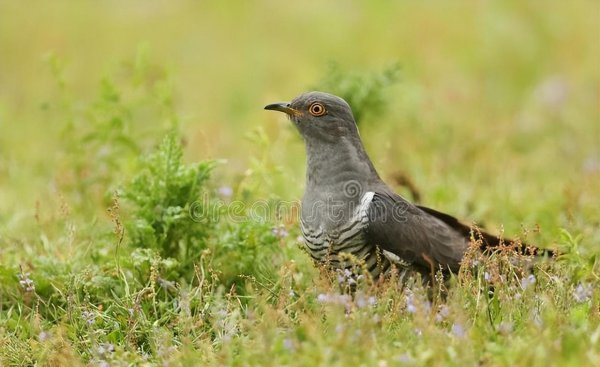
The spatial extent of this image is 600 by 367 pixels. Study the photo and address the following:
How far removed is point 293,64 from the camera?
13.1 m

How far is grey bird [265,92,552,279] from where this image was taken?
17.8 ft

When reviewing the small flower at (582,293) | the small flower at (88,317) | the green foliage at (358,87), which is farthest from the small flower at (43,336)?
the green foliage at (358,87)

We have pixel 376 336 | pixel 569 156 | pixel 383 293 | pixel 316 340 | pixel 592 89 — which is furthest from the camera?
pixel 592 89

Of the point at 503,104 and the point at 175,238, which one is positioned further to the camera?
the point at 503,104

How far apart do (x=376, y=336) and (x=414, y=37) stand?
9399 mm

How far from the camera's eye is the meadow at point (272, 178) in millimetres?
4582

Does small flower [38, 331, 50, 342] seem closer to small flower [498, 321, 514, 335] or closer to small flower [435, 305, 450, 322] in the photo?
small flower [435, 305, 450, 322]

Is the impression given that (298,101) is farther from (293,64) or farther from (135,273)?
(293,64)

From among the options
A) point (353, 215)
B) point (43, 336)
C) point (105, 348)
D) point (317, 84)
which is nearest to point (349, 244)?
point (353, 215)

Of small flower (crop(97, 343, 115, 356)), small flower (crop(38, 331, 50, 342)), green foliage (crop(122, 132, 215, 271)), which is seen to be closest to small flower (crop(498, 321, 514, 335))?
small flower (crop(97, 343, 115, 356))

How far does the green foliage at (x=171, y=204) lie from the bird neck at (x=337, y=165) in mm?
651

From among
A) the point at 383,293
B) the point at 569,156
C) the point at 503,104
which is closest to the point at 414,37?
the point at 503,104

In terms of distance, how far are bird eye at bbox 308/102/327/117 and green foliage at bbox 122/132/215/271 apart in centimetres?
71

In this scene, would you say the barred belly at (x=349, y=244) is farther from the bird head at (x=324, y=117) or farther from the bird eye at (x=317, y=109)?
the bird eye at (x=317, y=109)
